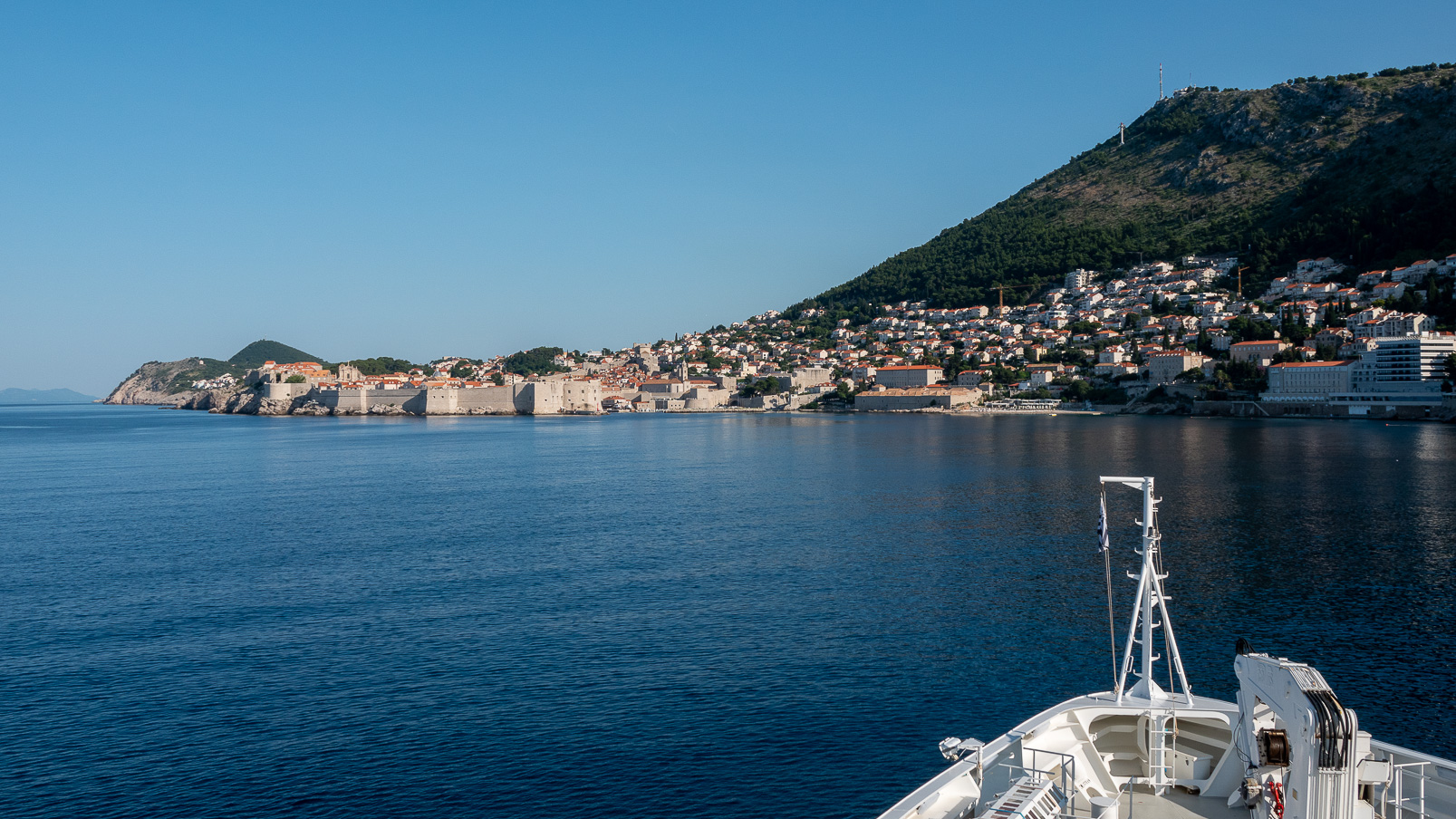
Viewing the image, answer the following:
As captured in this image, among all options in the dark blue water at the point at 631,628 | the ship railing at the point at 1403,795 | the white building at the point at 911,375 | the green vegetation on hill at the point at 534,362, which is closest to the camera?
the ship railing at the point at 1403,795

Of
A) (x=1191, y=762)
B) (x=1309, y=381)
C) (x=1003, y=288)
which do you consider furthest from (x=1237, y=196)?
(x=1191, y=762)

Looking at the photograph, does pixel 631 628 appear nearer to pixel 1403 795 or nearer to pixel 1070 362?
pixel 1403 795

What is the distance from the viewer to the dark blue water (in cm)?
1099

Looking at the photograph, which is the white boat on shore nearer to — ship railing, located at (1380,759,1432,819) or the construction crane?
ship railing, located at (1380,759,1432,819)

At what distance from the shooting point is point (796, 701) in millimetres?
12883

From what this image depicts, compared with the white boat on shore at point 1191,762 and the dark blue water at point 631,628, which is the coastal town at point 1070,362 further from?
the white boat on shore at point 1191,762

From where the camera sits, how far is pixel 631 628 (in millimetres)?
16656

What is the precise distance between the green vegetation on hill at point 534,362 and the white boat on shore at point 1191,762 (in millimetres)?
167650

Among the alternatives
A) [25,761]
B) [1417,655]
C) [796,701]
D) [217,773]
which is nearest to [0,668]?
[25,761]

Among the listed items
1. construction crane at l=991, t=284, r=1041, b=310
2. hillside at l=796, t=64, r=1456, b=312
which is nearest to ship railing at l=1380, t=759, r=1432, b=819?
hillside at l=796, t=64, r=1456, b=312

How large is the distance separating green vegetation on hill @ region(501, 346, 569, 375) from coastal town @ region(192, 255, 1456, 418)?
22.0 feet

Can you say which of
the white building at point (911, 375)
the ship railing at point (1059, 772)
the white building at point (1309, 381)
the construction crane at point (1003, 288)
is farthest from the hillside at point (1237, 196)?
the ship railing at point (1059, 772)

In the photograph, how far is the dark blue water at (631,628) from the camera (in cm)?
1099

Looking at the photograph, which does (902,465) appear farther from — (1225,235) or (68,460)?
(1225,235)
